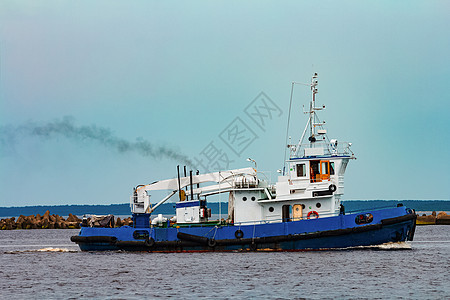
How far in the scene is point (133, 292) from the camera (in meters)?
22.2

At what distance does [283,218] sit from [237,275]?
21.8ft

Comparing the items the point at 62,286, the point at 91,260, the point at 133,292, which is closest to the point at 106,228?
the point at 91,260

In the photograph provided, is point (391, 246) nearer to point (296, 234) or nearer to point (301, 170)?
point (296, 234)

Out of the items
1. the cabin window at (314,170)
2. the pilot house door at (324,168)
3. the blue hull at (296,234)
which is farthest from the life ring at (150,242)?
the pilot house door at (324,168)

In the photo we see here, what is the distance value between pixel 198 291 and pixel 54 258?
15.3 m

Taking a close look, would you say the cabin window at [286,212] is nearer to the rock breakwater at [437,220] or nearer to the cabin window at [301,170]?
the cabin window at [301,170]

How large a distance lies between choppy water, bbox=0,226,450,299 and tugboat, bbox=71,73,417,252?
634 mm

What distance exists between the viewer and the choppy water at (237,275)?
21.7m

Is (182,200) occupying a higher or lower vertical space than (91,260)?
higher

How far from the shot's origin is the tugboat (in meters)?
30.2

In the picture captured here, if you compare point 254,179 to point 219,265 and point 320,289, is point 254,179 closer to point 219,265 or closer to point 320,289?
point 219,265

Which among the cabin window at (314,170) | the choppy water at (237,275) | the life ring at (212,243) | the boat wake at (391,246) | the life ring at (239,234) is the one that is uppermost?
the cabin window at (314,170)

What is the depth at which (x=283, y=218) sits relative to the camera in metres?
31.1

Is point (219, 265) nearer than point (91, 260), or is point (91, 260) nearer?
point (219, 265)
